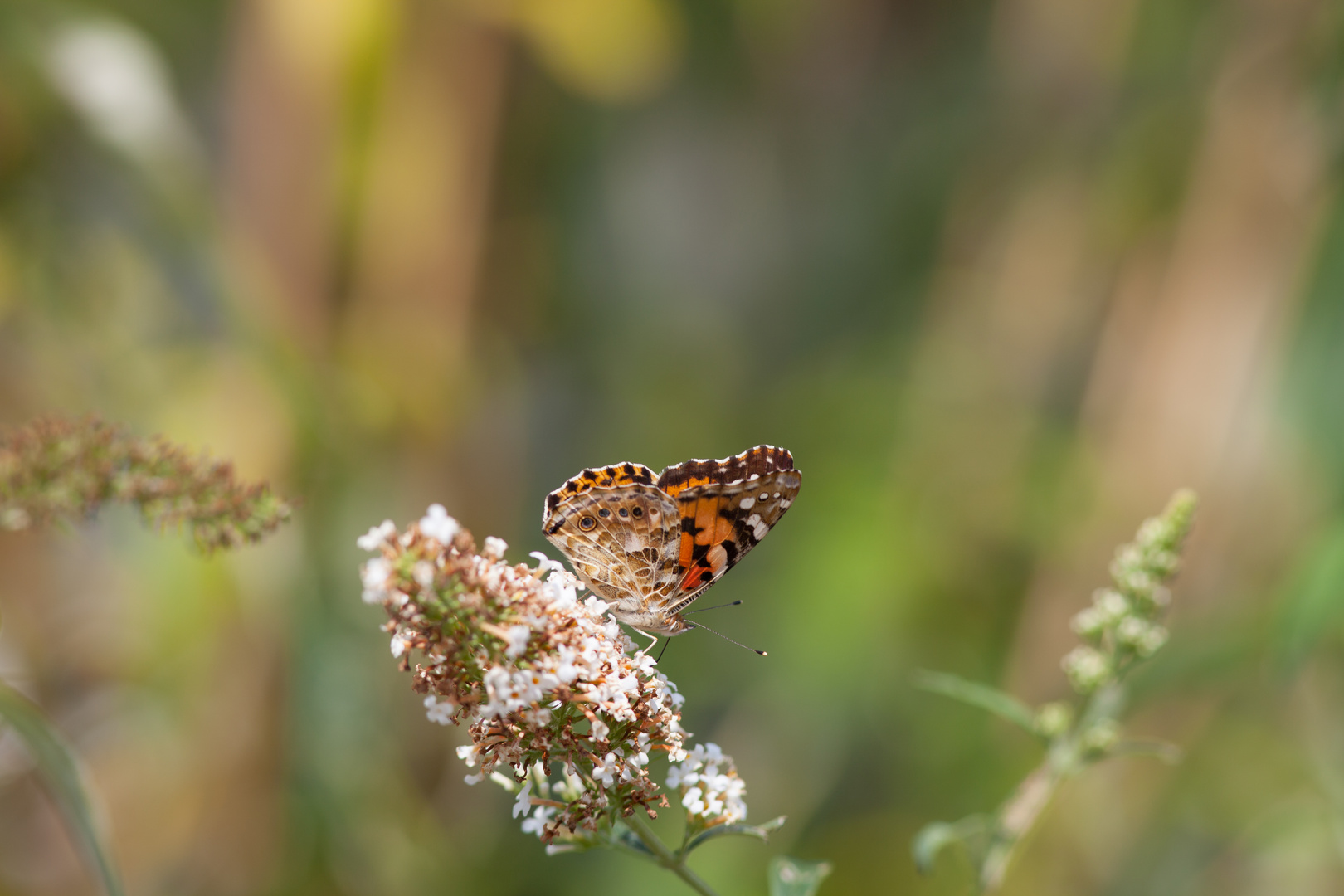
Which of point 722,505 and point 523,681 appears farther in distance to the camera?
point 722,505

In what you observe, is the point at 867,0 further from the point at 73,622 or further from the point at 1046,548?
the point at 73,622

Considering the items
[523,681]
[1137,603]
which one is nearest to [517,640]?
[523,681]

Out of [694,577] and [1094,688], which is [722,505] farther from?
[1094,688]

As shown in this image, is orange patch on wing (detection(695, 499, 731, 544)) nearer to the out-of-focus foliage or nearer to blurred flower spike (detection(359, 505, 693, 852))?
blurred flower spike (detection(359, 505, 693, 852))

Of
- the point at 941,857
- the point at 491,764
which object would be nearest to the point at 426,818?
the point at 941,857

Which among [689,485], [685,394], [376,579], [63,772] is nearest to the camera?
[376,579]

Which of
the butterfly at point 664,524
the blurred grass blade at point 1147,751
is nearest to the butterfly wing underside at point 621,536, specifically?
the butterfly at point 664,524
